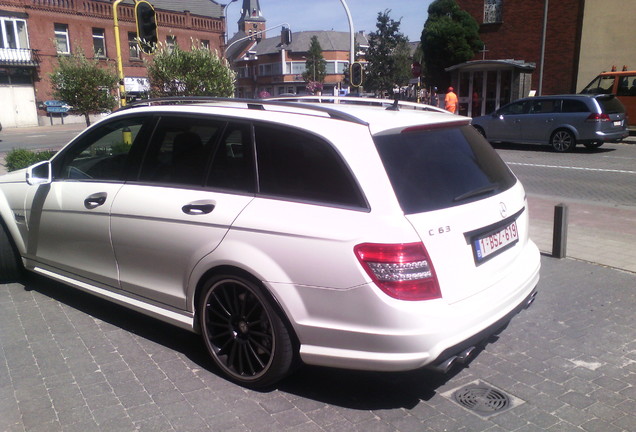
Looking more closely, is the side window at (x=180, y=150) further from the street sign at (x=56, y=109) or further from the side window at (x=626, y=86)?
the street sign at (x=56, y=109)

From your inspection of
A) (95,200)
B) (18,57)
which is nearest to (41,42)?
(18,57)

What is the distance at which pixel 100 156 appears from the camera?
480 centimetres

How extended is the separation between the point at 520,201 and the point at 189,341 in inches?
103

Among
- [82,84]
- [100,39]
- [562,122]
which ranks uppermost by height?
[100,39]

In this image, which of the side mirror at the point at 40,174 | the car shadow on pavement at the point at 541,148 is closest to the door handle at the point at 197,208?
the side mirror at the point at 40,174

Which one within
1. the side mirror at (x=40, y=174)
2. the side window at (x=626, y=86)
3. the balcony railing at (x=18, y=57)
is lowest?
the side mirror at (x=40, y=174)

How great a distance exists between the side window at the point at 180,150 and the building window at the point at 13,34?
42838 millimetres

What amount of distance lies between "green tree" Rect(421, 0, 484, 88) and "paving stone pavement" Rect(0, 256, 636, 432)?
996 inches

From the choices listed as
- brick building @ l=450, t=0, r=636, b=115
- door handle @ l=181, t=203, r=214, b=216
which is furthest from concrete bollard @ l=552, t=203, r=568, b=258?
brick building @ l=450, t=0, r=636, b=115

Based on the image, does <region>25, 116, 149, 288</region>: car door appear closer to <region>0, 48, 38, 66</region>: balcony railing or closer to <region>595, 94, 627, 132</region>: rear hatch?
<region>595, 94, 627, 132</region>: rear hatch

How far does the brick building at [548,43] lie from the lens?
24922mm

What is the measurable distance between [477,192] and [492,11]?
92.2ft

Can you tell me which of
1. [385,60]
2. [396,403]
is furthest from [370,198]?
[385,60]

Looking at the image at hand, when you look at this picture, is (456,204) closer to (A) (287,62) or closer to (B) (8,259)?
(B) (8,259)
